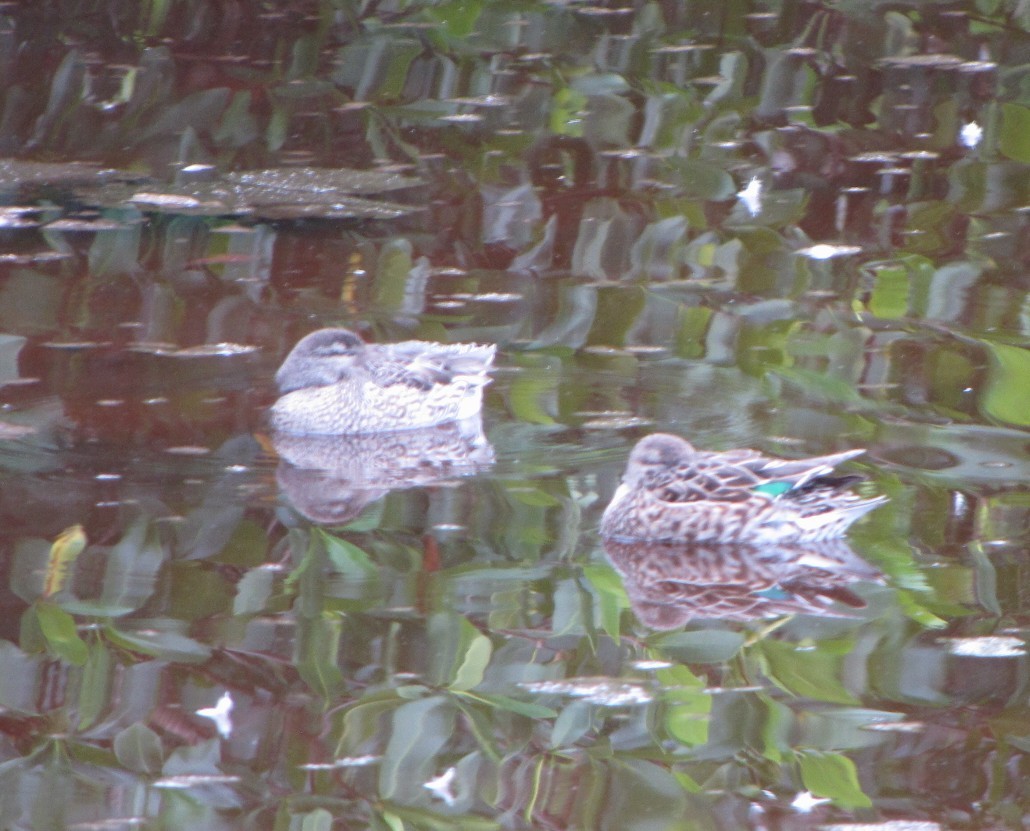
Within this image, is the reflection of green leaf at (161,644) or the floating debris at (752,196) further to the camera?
the floating debris at (752,196)

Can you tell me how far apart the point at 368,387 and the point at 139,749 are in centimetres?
333

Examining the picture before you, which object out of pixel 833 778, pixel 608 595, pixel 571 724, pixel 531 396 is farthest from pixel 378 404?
pixel 833 778

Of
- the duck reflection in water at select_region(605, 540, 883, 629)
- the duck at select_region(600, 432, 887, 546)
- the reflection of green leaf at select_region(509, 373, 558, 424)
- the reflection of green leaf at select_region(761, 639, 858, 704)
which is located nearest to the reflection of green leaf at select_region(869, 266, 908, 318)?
the reflection of green leaf at select_region(509, 373, 558, 424)

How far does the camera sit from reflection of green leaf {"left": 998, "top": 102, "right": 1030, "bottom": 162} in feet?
40.0

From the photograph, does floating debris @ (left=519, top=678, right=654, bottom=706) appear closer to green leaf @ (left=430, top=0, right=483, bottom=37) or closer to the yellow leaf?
the yellow leaf

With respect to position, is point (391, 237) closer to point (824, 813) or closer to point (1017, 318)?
point (1017, 318)

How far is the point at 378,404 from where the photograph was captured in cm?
807

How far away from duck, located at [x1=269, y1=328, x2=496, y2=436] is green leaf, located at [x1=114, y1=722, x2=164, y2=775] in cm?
298

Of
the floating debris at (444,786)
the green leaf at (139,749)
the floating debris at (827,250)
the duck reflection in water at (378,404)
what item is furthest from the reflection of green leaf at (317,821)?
the floating debris at (827,250)

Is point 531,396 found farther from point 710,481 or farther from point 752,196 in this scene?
point 752,196

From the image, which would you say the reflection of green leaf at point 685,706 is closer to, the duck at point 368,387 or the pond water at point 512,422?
the pond water at point 512,422

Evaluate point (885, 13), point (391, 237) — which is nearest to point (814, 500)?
point (391, 237)

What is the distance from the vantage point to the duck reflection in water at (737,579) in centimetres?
576

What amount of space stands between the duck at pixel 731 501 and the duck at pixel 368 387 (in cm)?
153
